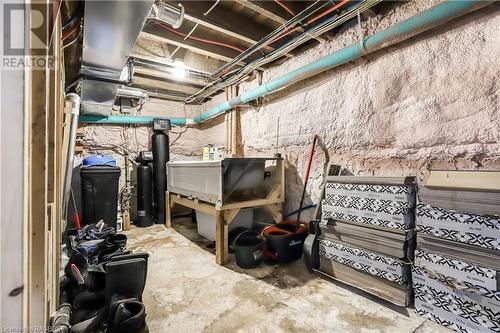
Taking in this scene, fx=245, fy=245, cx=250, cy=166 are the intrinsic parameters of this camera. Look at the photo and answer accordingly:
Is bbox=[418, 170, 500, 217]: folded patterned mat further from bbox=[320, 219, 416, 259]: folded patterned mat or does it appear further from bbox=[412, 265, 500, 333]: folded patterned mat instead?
bbox=[412, 265, 500, 333]: folded patterned mat

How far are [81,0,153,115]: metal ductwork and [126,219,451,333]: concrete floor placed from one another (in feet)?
5.54

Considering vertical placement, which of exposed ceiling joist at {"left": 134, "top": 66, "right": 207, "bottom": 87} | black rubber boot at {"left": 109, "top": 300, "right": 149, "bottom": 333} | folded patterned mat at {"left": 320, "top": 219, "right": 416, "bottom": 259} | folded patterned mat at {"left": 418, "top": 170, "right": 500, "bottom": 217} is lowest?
black rubber boot at {"left": 109, "top": 300, "right": 149, "bottom": 333}

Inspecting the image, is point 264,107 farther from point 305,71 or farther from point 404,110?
point 404,110

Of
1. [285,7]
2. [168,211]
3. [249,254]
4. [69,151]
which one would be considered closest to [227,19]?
[285,7]

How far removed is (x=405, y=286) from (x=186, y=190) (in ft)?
7.59

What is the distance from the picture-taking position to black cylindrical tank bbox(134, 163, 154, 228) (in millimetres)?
3547

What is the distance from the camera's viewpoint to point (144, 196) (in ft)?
11.8

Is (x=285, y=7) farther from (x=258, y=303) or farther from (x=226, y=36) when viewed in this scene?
(x=258, y=303)

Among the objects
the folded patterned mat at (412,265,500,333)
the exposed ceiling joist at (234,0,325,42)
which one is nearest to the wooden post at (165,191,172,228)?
the exposed ceiling joist at (234,0,325,42)

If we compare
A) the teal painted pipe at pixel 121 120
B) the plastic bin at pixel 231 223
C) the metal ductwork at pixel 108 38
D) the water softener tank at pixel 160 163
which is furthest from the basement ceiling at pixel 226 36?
the plastic bin at pixel 231 223

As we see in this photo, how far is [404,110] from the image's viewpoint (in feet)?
5.88

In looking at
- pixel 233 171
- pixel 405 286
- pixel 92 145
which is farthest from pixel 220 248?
pixel 92 145

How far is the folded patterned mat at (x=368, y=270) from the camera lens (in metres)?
1.48

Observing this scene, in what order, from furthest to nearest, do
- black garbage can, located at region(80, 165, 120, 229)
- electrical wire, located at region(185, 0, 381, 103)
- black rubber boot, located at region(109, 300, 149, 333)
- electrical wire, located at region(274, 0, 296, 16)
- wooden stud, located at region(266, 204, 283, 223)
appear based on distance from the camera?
black garbage can, located at region(80, 165, 120, 229) < wooden stud, located at region(266, 204, 283, 223) < electrical wire, located at region(274, 0, 296, 16) < electrical wire, located at region(185, 0, 381, 103) < black rubber boot, located at region(109, 300, 149, 333)
